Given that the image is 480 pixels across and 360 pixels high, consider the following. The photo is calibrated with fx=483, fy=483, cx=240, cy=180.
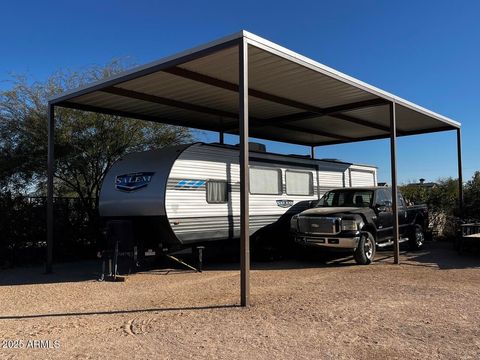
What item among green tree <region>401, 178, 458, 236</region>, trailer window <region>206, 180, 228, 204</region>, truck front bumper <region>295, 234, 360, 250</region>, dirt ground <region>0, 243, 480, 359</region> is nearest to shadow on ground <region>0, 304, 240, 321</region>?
dirt ground <region>0, 243, 480, 359</region>

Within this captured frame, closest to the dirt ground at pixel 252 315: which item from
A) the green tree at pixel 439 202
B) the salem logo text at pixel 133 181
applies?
the salem logo text at pixel 133 181

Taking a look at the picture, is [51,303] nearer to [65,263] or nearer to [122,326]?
[122,326]

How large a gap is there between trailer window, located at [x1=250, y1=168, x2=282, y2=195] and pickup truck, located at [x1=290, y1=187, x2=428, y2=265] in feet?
3.77

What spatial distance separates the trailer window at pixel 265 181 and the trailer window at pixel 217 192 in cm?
105

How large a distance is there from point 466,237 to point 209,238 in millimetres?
6750

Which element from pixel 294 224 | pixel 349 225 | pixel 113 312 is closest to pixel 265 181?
pixel 294 224

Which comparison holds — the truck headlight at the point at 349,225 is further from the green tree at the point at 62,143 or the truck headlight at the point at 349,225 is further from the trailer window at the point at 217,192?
the green tree at the point at 62,143

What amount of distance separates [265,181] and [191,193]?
274cm

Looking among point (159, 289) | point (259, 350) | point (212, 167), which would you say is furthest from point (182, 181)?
point (259, 350)

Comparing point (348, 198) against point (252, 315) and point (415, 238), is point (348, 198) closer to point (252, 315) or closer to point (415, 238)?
point (415, 238)

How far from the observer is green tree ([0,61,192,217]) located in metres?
14.1

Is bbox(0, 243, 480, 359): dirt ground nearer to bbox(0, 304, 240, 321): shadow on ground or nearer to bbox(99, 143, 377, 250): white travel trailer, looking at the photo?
bbox(0, 304, 240, 321): shadow on ground

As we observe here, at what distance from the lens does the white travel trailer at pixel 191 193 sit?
1022 centimetres

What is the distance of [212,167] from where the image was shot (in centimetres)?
1120
